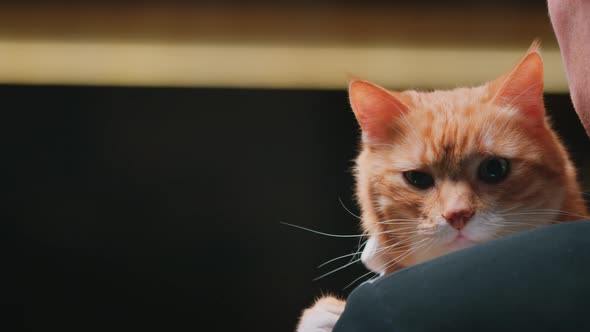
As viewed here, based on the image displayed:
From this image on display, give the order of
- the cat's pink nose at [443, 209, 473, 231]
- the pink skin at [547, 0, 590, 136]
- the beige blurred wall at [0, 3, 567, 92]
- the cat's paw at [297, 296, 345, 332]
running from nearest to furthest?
1. the pink skin at [547, 0, 590, 136]
2. the cat's pink nose at [443, 209, 473, 231]
3. the cat's paw at [297, 296, 345, 332]
4. the beige blurred wall at [0, 3, 567, 92]

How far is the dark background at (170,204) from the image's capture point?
129 cm

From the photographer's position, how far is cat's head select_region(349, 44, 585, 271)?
0.73m

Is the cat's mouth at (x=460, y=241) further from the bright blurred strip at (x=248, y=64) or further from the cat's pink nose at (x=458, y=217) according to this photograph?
the bright blurred strip at (x=248, y=64)

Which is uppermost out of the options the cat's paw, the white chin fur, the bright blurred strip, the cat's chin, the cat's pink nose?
the bright blurred strip

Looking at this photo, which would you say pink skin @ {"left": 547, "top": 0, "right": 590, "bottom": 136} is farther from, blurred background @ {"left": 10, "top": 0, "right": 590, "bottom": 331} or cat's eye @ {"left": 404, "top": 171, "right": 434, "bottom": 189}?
blurred background @ {"left": 10, "top": 0, "right": 590, "bottom": 331}

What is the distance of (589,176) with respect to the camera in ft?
4.25

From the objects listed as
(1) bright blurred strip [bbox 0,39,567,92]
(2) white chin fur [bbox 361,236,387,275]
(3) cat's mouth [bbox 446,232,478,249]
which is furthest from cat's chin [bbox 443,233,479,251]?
(1) bright blurred strip [bbox 0,39,567,92]

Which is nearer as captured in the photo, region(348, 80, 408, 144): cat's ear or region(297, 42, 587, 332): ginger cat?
region(297, 42, 587, 332): ginger cat

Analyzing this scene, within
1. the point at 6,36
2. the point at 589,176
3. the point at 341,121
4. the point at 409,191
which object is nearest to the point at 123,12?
the point at 6,36

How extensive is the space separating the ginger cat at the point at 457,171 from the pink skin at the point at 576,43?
152mm

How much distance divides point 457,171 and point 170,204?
2.31ft

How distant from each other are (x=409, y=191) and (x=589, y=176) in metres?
0.66

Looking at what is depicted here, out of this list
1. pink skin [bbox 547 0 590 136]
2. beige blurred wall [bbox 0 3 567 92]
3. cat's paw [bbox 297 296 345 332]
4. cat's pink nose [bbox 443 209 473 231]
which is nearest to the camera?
pink skin [bbox 547 0 590 136]

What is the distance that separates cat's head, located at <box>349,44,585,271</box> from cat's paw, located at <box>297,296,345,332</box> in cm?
8
